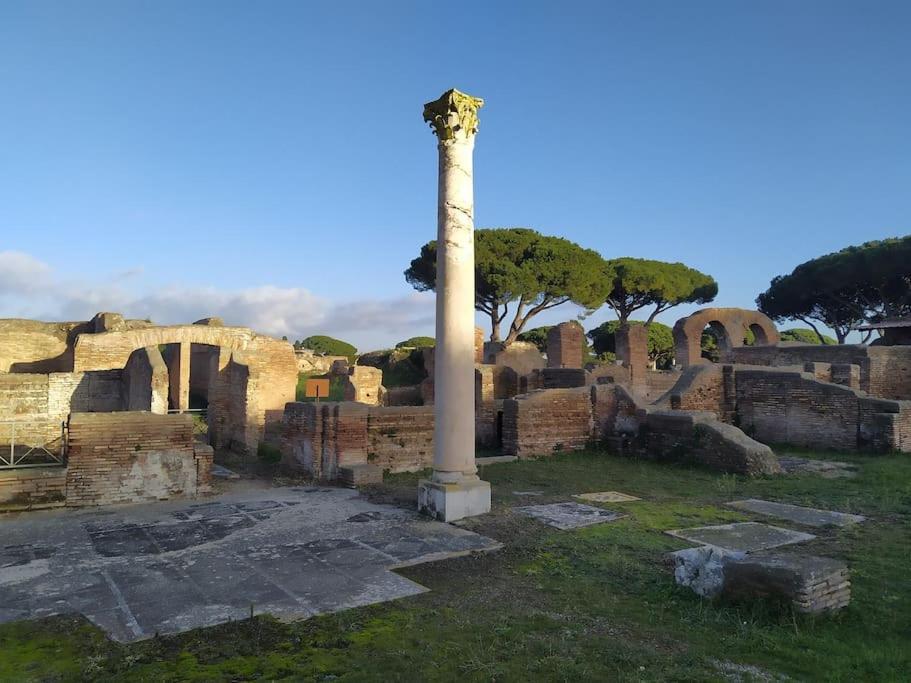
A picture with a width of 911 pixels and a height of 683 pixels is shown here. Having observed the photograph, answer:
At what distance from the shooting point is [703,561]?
451 cm

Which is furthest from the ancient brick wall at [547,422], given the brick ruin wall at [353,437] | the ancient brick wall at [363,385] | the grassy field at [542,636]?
the ancient brick wall at [363,385]

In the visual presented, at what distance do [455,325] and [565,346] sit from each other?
54.0 ft

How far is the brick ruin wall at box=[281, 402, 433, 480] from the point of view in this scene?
388 inches

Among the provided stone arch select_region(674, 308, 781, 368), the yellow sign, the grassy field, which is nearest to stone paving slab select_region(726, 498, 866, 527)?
the grassy field

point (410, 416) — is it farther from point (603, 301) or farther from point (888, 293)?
point (888, 293)

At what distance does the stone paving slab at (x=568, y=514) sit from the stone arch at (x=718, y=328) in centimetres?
1935

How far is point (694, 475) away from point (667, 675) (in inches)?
293

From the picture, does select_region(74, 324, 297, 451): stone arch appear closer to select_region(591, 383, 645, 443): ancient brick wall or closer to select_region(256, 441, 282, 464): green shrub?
select_region(256, 441, 282, 464): green shrub

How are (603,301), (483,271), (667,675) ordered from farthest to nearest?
(603,301) → (483,271) → (667,675)

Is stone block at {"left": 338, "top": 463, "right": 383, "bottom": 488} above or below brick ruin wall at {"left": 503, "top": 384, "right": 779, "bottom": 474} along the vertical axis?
below

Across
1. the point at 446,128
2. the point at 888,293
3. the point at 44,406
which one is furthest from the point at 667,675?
the point at 888,293

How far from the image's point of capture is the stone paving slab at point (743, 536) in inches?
232

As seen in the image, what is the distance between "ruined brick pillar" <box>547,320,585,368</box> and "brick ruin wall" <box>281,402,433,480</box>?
42.8ft

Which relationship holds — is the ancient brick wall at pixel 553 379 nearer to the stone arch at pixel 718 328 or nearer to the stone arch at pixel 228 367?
A: the stone arch at pixel 228 367
